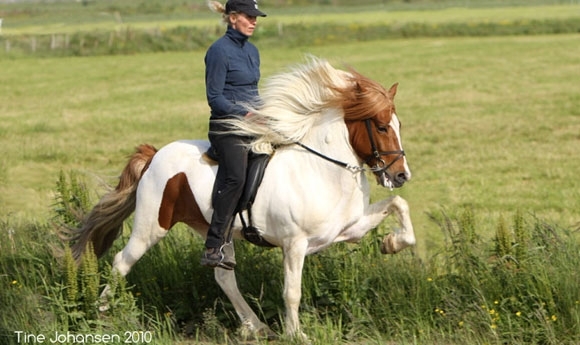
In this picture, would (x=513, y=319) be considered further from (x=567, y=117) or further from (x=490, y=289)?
(x=567, y=117)

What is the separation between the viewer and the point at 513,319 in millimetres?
7148

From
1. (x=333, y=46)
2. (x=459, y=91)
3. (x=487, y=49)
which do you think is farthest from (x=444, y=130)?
(x=333, y=46)

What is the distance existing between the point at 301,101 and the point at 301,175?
59cm

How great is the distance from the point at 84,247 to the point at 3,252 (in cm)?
90

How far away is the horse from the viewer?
7168 millimetres

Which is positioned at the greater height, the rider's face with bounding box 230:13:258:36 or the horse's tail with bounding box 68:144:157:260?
the rider's face with bounding box 230:13:258:36

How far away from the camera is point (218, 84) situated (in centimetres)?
731

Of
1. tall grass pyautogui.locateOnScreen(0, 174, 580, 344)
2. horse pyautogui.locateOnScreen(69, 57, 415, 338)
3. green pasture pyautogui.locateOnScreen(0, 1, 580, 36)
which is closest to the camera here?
tall grass pyautogui.locateOnScreen(0, 174, 580, 344)

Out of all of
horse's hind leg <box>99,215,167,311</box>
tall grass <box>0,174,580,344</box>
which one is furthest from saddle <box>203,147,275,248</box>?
horse's hind leg <box>99,215,167,311</box>

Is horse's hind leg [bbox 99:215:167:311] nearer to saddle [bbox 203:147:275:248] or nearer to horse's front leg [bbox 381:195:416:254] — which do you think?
saddle [bbox 203:147:275:248]

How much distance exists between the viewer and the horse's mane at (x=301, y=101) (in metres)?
7.28

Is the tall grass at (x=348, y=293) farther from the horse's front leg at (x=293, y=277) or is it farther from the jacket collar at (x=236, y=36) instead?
the jacket collar at (x=236, y=36)

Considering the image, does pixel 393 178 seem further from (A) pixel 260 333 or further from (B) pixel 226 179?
(A) pixel 260 333

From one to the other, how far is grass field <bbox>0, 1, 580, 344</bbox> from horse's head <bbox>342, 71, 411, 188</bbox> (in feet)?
3.20
